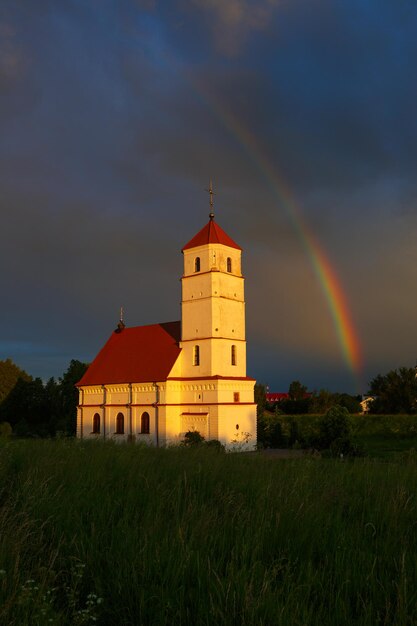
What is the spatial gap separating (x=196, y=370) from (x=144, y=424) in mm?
6320

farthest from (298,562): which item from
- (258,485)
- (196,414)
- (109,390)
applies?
(109,390)

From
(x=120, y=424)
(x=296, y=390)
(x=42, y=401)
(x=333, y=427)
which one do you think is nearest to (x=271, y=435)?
(x=333, y=427)

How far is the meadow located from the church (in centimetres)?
3503

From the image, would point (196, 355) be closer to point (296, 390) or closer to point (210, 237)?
point (210, 237)

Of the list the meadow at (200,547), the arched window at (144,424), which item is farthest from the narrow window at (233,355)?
the meadow at (200,547)

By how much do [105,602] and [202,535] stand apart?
1003mm

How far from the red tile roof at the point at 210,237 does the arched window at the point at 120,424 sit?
15490mm

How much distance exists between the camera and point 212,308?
4391cm

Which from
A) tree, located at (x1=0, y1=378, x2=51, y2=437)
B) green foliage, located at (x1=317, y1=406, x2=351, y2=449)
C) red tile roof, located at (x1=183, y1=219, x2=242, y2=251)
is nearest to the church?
red tile roof, located at (x1=183, y1=219, x2=242, y2=251)

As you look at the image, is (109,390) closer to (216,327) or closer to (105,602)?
(216,327)

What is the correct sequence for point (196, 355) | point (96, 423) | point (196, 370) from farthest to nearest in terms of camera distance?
point (96, 423) < point (196, 355) < point (196, 370)

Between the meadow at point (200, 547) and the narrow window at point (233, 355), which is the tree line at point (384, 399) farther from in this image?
the meadow at point (200, 547)

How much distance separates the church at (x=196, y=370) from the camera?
42.4 metres

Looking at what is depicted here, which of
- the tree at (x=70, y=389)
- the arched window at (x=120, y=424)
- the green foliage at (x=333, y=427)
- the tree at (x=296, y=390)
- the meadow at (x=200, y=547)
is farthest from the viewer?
the tree at (x=296, y=390)
